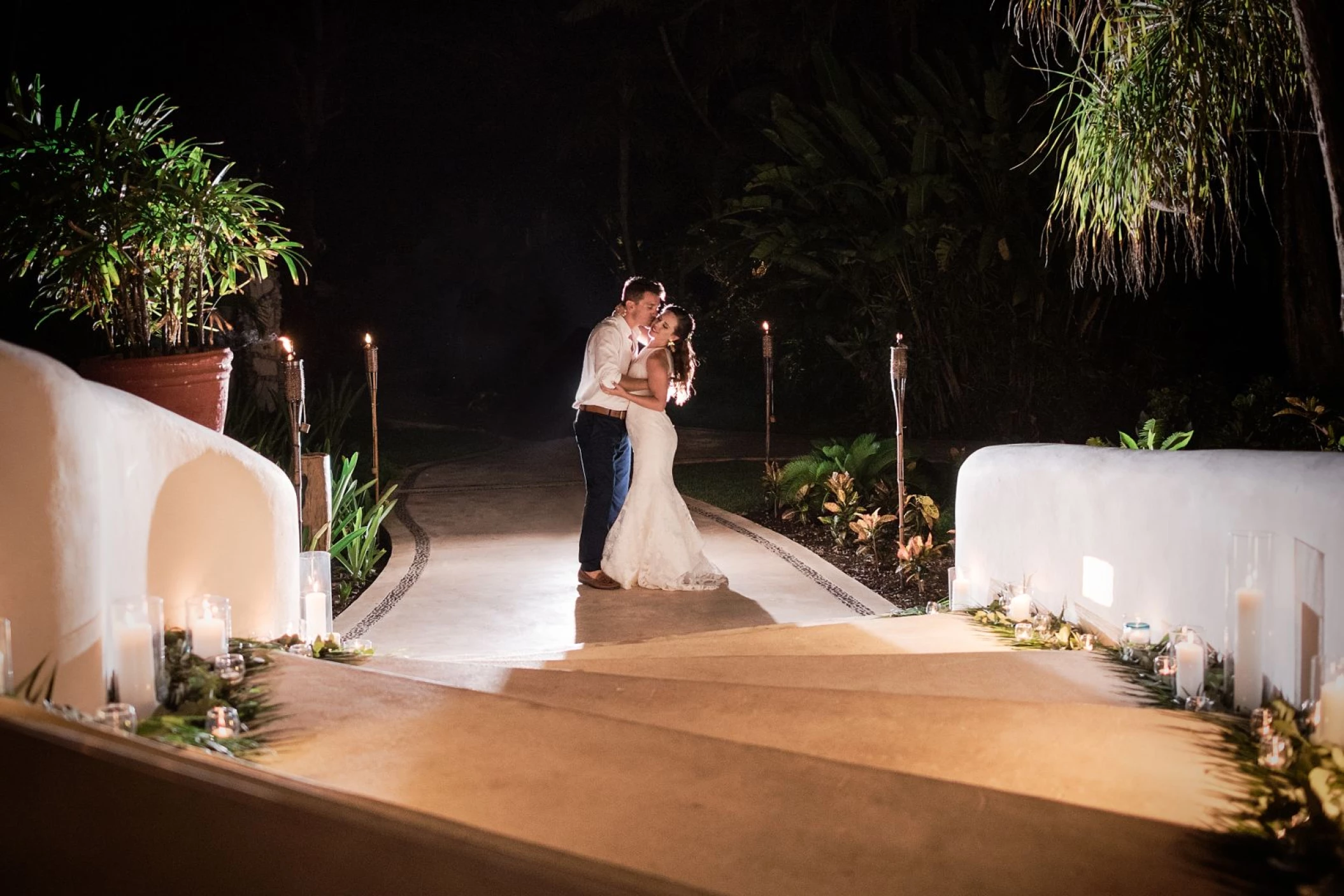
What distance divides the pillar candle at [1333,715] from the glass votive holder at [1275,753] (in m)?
0.09

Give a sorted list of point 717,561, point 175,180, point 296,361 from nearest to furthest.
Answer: point 175,180 → point 296,361 → point 717,561

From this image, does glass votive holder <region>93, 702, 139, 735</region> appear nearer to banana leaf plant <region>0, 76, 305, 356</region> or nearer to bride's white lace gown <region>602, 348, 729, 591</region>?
banana leaf plant <region>0, 76, 305, 356</region>

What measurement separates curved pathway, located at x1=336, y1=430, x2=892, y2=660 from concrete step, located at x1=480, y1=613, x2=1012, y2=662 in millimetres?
381

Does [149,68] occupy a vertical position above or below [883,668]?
above

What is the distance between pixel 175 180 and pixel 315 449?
16.1ft

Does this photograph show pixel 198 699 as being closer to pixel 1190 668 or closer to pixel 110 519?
pixel 110 519

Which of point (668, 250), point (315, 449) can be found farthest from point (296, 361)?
point (668, 250)

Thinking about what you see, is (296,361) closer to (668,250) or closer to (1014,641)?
(1014,641)

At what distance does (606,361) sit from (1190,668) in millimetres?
3848

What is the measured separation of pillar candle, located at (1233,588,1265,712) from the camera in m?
3.63

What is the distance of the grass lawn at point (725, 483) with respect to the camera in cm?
1077

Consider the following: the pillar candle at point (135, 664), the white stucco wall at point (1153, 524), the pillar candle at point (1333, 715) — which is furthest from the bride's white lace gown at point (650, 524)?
the pillar candle at point (1333, 715)

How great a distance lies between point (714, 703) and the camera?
3443mm

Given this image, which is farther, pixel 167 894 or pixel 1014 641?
pixel 1014 641
